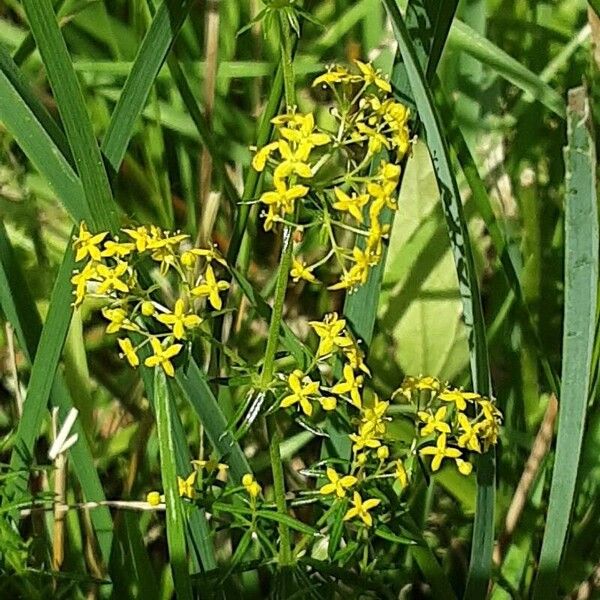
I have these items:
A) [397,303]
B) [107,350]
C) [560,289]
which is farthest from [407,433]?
[107,350]

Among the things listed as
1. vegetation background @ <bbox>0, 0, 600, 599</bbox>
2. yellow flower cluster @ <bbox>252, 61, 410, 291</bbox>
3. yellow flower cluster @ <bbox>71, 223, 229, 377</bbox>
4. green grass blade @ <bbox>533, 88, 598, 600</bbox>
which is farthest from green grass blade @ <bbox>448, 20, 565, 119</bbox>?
yellow flower cluster @ <bbox>71, 223, 229, 377</bbox>

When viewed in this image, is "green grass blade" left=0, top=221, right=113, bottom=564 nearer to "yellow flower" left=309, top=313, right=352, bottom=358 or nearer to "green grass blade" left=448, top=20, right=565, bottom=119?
"yellow flower" left=309, top=313, right=352, bottom=358

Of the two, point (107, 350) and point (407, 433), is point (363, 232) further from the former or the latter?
point (107, 350)

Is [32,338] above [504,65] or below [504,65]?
below

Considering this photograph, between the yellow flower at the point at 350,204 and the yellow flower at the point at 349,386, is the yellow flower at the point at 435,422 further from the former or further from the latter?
the yellow flower at the point at 350,204

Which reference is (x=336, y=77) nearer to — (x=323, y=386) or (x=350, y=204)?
(x=350, y=204)

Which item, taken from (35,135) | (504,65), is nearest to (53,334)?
(35,135)
